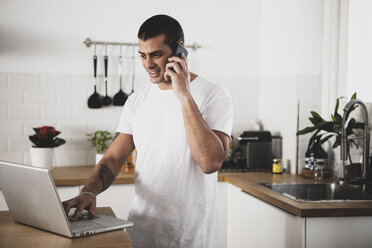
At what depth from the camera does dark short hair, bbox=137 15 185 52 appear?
70.4 inches

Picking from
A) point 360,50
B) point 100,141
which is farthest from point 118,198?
point 360,50

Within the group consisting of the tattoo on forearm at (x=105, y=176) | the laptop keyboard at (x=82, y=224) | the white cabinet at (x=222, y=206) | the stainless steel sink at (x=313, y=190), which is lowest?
the white cabinet at (x=222, y=206)

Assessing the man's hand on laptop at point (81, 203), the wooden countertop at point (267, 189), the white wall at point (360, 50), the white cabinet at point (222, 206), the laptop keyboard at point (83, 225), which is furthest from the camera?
the white cabinet at point (222, 206)

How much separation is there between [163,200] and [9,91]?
1.86m

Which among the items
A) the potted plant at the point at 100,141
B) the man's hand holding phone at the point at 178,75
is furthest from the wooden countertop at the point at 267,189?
the man's hand holding phone at the point at 178,75

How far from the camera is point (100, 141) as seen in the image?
321 centimetres

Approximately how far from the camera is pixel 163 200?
1.81 m

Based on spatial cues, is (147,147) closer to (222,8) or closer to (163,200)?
(163,200)

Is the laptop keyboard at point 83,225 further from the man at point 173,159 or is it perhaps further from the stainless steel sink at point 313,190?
the stainless steel sink at point 313,190

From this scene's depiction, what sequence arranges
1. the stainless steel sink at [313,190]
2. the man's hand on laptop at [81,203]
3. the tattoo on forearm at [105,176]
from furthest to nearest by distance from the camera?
the stainless steel sink at [313,190] → the tattoo on forearm at [105,176] → the man's hand on laptop at [81,203]

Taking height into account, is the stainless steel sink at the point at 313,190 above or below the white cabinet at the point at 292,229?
above

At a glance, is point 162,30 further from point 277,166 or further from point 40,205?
point 277,166

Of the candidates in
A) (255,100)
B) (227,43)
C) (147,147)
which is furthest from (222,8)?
(147,147)

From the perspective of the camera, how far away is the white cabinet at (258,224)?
213cm
